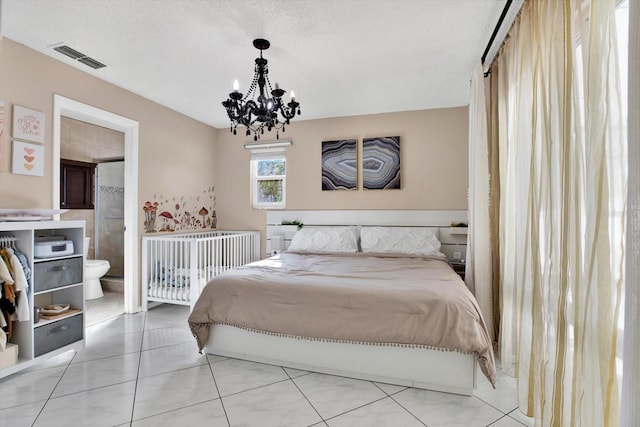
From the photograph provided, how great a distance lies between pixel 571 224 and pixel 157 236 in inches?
156

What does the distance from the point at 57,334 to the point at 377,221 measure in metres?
3.38

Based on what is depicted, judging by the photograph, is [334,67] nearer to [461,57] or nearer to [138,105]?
[461,57]

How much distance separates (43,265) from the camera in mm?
2578

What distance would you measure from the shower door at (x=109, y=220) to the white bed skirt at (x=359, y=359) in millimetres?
3403

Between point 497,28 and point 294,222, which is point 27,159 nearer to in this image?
point 294,222

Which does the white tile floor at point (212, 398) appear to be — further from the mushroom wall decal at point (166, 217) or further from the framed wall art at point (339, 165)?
the framed wall art at point (339, 165)

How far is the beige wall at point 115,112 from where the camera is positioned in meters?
2.72

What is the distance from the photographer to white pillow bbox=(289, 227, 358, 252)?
4.05m

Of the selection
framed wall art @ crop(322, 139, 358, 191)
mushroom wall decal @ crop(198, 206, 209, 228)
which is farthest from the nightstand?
mushroom wall decal @ crop(198, 206, 209, 228)

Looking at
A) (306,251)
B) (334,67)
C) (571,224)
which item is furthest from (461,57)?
(306,251)

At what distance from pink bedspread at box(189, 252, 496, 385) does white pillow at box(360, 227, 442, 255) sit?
837mm

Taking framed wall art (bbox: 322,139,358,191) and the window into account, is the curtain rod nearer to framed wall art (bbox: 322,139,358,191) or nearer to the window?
framed wall art (bbox: 322,139,358,191)

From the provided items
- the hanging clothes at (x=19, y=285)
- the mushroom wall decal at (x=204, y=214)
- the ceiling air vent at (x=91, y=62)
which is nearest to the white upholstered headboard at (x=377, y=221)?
the mushroom wall decal at (x=204, y=214)

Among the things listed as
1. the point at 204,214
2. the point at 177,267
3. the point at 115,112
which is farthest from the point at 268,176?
the point at 115,112
